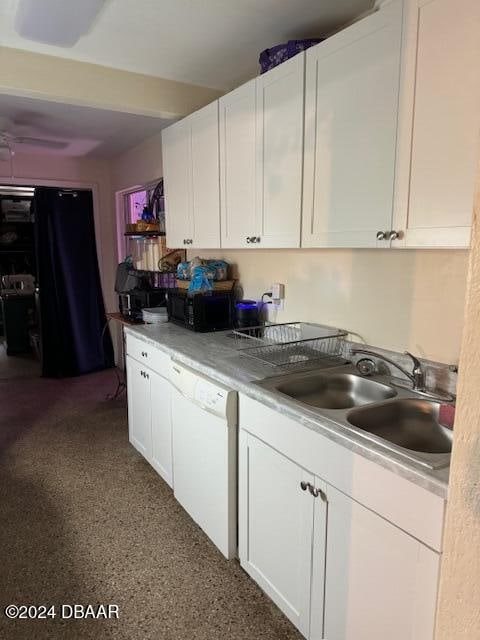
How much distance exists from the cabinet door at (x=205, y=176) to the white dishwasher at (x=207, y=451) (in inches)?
34.3

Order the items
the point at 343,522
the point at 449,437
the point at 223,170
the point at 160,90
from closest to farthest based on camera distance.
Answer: the point at 343,522
the point at 449,437
the point at 223,170
the point at 160,90

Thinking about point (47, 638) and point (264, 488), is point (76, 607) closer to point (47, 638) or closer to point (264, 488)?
point (47, 638)

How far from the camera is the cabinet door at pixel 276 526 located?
60.7 inches

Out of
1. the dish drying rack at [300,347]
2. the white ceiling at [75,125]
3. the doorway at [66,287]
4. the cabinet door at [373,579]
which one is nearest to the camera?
the cabinet door at [373,579]

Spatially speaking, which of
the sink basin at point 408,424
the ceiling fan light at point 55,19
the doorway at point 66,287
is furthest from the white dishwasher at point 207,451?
the doorway at point 66,287

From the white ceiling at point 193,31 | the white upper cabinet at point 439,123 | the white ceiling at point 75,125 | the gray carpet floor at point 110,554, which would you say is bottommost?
the gray carpet floor at point 110,554

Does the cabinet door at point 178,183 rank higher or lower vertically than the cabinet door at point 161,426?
higher

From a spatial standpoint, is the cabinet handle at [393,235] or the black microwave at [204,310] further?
the black microwave at [204,310]

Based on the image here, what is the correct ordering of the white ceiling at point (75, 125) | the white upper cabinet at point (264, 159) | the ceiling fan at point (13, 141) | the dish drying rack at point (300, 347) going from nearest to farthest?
the white upper cabinet at point (264, 159), the dish drying rack at point (300, 347), the white ceiling at point (75, 125), the ceiling fan at point (13, 141)

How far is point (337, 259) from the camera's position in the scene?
87.2 inches

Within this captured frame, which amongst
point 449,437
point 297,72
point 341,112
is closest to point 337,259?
point 341,112

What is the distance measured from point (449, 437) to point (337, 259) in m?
1.03

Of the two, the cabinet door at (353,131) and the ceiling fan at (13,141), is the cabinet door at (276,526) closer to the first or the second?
the cabinet door at (353,131)

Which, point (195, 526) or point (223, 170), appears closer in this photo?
point (195, 526)
